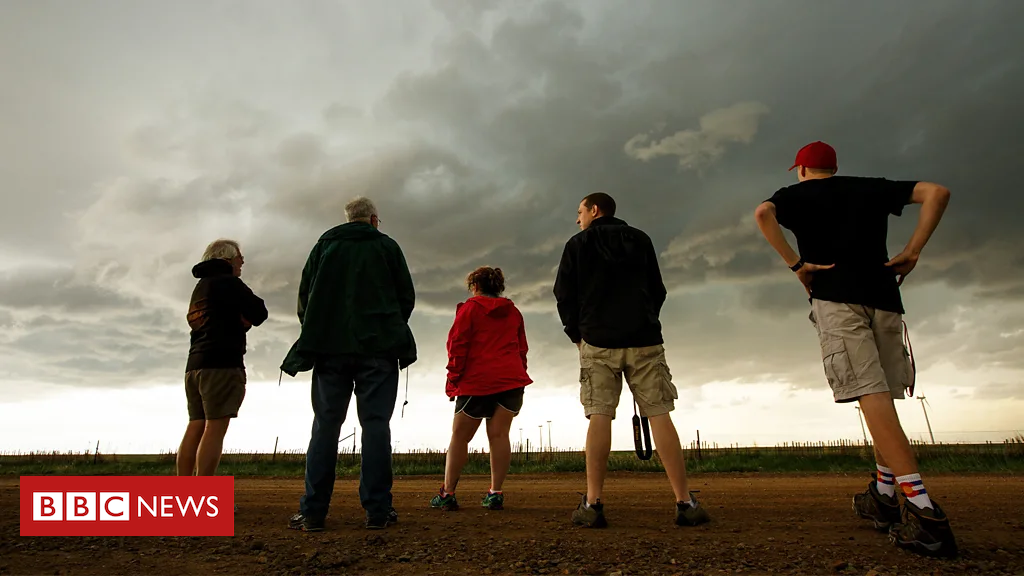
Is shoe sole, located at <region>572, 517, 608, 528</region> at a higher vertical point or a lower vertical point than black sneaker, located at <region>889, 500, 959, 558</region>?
lower

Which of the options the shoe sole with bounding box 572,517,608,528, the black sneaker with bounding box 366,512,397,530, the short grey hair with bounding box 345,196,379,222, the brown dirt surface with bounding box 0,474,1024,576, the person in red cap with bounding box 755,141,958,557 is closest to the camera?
the brown dirt surface with bounding box 0,474,1024,576

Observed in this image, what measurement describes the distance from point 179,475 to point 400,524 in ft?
6.70

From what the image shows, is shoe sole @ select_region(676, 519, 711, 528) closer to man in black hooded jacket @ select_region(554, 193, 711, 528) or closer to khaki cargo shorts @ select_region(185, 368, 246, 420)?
man in black hooded jacket @ select_region(554, 193, 711, 528)

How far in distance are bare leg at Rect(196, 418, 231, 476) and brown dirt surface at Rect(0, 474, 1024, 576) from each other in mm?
528

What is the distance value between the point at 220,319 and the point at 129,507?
64.5 inches

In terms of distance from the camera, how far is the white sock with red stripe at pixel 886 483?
13.8 feet

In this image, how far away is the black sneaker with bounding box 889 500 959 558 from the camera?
11.5 feet

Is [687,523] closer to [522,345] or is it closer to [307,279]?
[522,345]

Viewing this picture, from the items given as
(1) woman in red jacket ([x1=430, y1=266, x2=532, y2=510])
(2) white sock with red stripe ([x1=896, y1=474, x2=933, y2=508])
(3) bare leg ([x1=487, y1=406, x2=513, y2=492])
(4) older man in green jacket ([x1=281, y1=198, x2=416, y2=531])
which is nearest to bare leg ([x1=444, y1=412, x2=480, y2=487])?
(1) woman in red jacket ([x1=430, y1=266, x2=532, y2=510])

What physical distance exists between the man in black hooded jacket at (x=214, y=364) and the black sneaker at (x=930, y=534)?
5030 millimetres

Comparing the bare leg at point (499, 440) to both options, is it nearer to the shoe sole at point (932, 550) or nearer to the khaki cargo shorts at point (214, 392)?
the khaki cargo shorts at point (214, 392)

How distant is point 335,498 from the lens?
7.46m

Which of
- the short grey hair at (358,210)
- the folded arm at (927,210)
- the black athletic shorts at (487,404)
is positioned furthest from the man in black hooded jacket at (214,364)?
the folded arm at (927,210)

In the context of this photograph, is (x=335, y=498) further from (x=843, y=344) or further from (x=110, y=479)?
(x=843, y=344)
